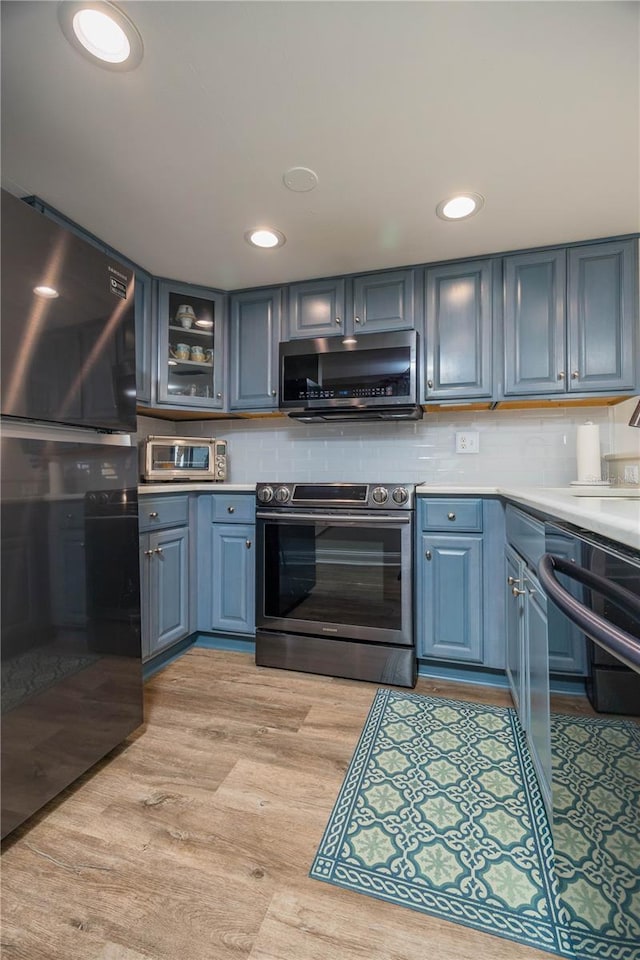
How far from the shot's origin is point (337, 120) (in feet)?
4.45

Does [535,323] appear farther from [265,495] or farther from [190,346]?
[190,346]

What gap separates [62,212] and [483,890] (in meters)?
2.76

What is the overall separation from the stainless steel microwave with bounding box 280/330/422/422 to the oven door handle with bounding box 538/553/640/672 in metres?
1.57

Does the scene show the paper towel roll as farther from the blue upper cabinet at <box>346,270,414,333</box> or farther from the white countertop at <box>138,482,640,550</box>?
the blue upper cabinet at <box>346,270,414,333</box>

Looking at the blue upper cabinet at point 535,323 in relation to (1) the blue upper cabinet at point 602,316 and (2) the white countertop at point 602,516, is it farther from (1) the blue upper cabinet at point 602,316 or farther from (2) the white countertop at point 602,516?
(2) the white countertop at point 602,516

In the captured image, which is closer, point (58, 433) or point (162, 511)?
point (58, 433)

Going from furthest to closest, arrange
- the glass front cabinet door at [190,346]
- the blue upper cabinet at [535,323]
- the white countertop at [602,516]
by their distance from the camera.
→ the glass front cabinet door at [190,346], the blue upper cabinet at [535,323], the white countertop at [602,516]

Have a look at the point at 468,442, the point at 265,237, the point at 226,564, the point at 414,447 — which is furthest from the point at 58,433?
the point at 468,442

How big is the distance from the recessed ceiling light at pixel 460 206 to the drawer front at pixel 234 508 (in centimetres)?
162

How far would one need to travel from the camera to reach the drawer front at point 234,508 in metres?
2.30

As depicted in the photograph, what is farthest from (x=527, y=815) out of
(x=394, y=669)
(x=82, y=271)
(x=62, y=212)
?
(x=62, y=212)

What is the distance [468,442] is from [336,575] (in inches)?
44.7

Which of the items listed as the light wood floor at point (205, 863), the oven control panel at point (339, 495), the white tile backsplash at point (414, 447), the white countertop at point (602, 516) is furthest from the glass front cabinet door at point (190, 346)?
the white countertop at point (602, 516)

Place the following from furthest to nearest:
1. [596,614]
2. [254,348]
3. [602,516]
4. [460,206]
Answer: [254,348] < [460,206] < [602,516] < [596,614]
